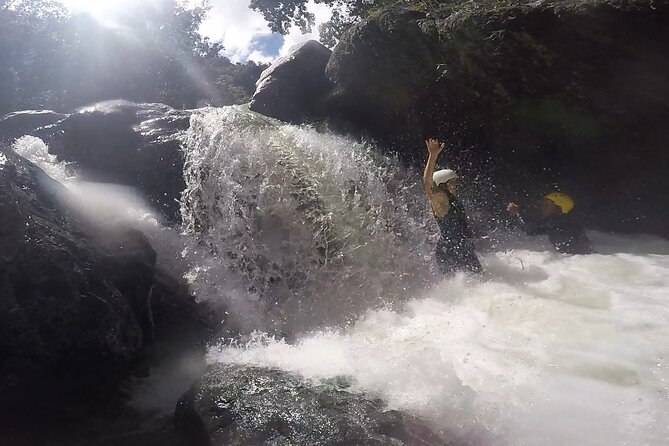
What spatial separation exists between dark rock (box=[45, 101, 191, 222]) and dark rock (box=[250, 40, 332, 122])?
182cm

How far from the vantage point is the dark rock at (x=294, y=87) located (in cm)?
1057

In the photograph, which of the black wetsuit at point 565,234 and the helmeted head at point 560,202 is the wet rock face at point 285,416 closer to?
the black wetsuit at point 565,234

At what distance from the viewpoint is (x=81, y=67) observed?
71.2ft

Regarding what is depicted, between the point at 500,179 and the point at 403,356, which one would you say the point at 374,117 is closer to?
the point at 500,179

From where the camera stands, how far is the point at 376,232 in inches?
282

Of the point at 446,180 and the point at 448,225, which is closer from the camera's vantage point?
the point at 448,225

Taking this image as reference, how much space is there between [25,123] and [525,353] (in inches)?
416

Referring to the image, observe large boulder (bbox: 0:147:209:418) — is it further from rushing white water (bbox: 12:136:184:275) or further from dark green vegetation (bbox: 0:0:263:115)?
dark green vegetation (bbox: 0:0:263:115)

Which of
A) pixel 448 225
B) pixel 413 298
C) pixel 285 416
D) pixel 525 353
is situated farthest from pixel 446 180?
pixel 285 416

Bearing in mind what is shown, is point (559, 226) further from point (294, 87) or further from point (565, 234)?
point (294, 87)

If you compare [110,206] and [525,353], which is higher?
[110,206]

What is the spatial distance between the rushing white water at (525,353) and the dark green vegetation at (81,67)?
18893 mm

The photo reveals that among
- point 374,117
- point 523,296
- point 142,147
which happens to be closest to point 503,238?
point 523,296

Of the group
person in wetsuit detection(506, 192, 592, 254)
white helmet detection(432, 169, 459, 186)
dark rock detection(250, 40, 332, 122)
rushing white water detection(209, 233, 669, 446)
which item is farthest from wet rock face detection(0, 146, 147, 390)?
dark rock detection(250, 40, 332, 122)
